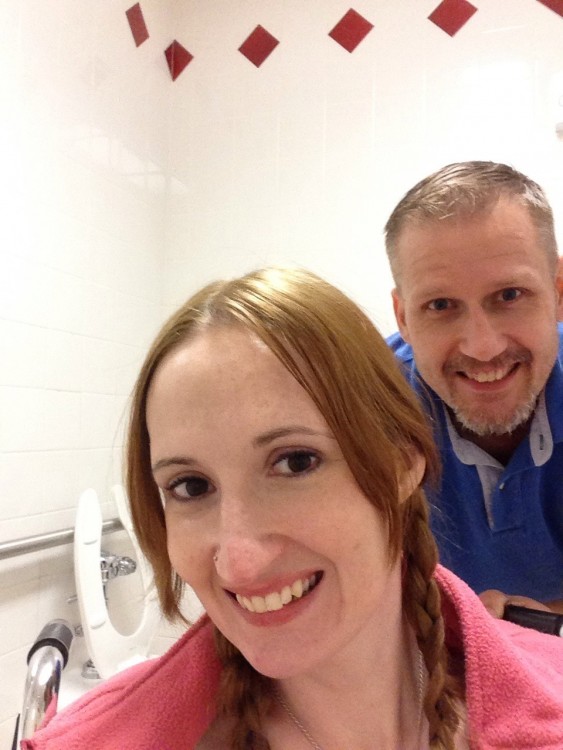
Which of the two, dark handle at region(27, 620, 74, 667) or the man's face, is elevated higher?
the man's face

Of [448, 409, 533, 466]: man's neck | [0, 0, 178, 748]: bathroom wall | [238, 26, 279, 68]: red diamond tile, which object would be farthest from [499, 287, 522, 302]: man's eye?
[238, 26, 279, 68]: red diamond tile

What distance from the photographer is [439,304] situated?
98 centimetres

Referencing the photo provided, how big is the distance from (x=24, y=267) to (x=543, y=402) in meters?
1.16

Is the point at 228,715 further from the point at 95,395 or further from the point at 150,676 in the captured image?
the point at 95,395

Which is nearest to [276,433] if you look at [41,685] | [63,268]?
[41,685]

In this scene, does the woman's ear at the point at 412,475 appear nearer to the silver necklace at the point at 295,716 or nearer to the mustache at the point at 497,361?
the silver necklace at the point at 295,716

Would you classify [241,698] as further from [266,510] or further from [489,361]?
[489,361]

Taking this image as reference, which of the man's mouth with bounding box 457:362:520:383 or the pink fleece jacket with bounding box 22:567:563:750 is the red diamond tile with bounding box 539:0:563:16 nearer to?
the man's mouth with bounding box 457:362:520:383

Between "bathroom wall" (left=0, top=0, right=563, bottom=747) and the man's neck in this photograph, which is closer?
the man's neck

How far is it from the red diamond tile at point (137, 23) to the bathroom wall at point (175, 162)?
0.9 inches

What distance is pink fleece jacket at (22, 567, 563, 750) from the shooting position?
1.93ft

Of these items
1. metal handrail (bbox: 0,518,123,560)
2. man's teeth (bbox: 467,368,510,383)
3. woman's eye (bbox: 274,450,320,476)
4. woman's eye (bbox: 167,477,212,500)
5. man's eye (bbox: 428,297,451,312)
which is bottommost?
metal handrail (bbox: 0,518,123,560)

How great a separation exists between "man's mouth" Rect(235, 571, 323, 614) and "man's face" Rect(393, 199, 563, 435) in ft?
1.76

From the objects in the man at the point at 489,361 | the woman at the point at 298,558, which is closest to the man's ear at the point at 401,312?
the man at the point at 489,361
